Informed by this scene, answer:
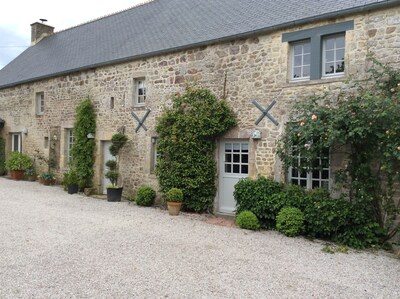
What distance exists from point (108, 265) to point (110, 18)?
46.4 ft

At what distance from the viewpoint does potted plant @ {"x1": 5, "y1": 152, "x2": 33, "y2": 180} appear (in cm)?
1470

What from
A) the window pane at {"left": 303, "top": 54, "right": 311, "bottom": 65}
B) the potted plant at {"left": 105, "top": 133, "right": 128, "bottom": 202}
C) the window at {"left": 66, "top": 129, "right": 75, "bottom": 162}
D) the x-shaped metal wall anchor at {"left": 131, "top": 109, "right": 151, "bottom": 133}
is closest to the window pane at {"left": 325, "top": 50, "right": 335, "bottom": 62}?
the window pane at {"left": 303, "top": 54, "right": 311, "bottom": 65}

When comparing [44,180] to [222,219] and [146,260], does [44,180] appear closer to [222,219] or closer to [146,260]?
[222,219]

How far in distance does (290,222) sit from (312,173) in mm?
1409

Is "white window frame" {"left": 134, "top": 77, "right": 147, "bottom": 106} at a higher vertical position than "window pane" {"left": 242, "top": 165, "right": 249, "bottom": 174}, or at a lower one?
higher

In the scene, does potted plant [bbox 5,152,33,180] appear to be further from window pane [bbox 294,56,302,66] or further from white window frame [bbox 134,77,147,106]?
window pane [bbox 294,56,302,66]

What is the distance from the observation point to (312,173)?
7605 mm

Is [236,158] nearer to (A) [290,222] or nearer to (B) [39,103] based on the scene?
(A) [290,222]

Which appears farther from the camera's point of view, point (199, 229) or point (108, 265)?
point (199, 229)

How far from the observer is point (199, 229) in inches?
285

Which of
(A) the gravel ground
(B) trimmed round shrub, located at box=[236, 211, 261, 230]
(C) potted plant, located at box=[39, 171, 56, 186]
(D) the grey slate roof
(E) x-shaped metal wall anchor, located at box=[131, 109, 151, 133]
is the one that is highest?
(D) the grey slate roof

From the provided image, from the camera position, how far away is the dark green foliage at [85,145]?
1196 centimetres

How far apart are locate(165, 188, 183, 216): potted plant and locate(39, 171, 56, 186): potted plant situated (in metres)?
6.92

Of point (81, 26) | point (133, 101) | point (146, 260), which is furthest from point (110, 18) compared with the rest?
point (146, 260)
